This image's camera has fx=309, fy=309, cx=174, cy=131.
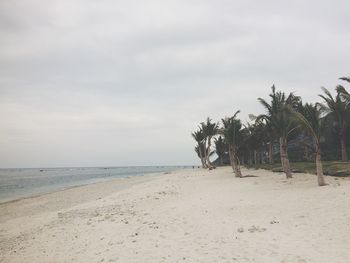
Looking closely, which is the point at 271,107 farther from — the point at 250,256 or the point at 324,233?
the point at 250,256

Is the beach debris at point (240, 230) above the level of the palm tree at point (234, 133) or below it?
below

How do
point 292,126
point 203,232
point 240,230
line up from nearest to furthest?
1. point 240,230
2. point 203,232
3. point 292,126

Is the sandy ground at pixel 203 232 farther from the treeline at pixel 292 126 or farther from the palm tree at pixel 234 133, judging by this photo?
the palm tree at pixel 234 133

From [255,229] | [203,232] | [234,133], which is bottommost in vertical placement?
[203,232]

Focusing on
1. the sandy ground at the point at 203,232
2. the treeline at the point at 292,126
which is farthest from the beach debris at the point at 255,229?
the treeline at the point at 292,126

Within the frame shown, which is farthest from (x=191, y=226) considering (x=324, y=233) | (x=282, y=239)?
(x=324, y=233)

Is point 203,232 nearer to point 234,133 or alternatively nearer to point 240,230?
point 240,230

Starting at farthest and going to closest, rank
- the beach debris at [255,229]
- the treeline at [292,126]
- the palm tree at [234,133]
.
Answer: the palm tree at [234,133] < the treeline at [292,126] < the beach debris at [255,229]

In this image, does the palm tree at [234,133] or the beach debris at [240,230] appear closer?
the beach debris at [240,230]

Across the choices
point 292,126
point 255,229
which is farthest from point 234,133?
point 255,229

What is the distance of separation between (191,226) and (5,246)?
25.8 ft

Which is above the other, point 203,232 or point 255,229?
point 255,229

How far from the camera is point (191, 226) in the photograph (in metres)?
11.7

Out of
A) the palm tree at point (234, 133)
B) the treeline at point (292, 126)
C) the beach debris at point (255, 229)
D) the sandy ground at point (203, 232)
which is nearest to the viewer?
the sandy ground at point (203, 232)
